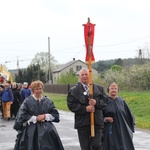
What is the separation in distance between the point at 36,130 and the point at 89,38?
2.10m

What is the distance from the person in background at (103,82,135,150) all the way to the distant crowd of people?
11.0 m

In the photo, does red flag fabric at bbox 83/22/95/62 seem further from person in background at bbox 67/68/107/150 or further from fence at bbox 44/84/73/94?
fence at bbox 44/84/73/94

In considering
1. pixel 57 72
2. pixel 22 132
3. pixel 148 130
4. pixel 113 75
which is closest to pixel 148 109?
pixel 148 130

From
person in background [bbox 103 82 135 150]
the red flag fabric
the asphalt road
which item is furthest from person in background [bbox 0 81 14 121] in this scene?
person in background [bbox 103 82 135 150]

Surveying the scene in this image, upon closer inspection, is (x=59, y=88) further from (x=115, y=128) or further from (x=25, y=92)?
(x=115, y=128)

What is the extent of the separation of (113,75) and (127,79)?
5374 mm

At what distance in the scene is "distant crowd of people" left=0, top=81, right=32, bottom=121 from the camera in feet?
58.8

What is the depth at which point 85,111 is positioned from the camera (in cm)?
687

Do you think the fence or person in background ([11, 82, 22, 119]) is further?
the fence

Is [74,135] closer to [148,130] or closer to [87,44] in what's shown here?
[148,130]

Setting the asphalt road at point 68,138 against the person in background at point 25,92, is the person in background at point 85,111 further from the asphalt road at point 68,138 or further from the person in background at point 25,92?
the person in background at point 25,92

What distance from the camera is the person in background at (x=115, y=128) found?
730 cm

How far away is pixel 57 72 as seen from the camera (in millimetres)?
109938

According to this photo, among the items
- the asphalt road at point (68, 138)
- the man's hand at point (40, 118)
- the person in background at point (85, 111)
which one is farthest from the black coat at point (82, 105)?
the asphalt road at point (68, 138)
